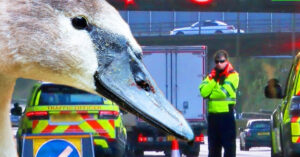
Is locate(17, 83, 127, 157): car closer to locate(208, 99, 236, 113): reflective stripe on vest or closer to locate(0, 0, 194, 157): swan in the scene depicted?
locate(208, 99, 236, 113): reflective stripe on vest

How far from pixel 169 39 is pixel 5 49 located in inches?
2025

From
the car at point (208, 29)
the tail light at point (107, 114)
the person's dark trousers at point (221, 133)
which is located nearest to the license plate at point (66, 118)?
the tail light at point (107, 114)

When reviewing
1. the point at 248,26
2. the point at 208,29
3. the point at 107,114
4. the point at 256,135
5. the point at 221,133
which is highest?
the point at 248,26

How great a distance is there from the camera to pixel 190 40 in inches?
2106

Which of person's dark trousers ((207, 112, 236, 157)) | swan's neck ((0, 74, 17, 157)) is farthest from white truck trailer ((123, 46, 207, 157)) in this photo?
swan's neck ((0, 74, 17, 157))

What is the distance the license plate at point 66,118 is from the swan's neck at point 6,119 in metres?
11.5

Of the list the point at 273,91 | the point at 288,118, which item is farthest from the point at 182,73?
the point at 288,118

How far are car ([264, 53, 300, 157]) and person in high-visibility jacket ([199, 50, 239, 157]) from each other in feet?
2.19

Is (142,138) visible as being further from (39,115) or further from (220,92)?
(220,92)

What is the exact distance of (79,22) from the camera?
302 cm

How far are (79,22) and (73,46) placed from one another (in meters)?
0.08

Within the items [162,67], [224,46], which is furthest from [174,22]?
[162,67]

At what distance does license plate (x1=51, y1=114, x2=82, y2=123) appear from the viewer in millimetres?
14766

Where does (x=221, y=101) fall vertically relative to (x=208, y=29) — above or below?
below
